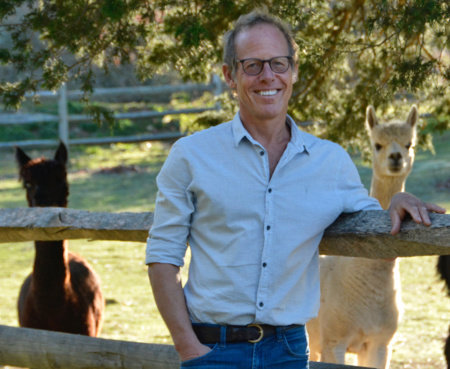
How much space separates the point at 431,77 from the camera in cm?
462

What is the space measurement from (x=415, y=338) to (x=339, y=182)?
433cm

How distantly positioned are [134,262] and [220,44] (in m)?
5.04

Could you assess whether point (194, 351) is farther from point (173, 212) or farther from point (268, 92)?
point (268, 92)

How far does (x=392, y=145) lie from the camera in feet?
15.9

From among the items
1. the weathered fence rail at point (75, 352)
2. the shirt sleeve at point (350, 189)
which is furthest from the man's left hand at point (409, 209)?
the weathered fence rail at point (75, 352)

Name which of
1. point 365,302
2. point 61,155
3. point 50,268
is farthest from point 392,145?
point 50,268

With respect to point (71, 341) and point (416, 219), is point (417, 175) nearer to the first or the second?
point (71, 341)

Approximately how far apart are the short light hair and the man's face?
1 cm

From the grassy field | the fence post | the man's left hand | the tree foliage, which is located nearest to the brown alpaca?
the tree foliage

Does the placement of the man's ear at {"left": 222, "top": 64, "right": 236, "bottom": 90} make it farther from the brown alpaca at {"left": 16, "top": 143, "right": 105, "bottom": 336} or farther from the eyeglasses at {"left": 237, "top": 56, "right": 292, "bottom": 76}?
the brown alpaca at {"left": 16, "top": 143, "right": 105, "bottom": 336}

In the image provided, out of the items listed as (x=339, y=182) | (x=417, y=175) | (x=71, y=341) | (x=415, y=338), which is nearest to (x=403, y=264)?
(x=415, y=338)

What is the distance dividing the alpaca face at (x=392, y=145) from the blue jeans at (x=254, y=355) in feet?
8.75

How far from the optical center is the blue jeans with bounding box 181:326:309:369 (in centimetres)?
217

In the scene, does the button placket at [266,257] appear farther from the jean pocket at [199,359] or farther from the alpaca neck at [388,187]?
the alpaca neck at [388,187]
